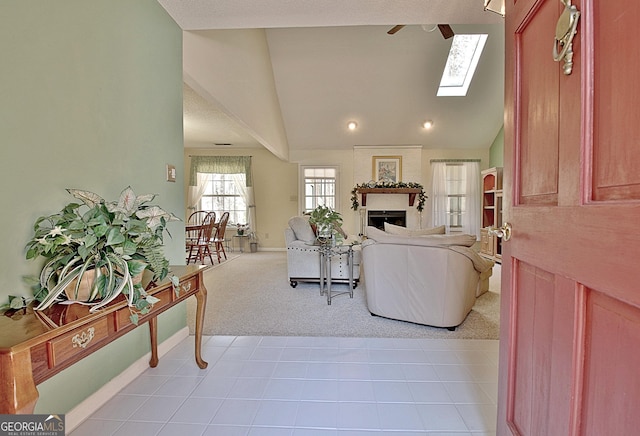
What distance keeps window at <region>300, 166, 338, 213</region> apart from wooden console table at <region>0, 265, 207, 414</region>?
596cm

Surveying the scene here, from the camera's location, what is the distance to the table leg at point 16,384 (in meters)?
0.78

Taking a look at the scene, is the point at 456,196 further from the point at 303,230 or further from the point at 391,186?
the point at 303,230

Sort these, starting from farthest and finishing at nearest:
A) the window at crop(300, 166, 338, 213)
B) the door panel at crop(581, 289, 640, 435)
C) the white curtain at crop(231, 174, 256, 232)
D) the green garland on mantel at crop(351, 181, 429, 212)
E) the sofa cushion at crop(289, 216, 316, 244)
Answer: the white curtain at crop(231, 174, 256, 232), the window at crop(300, 166, 338, 213), the green garland on mantel at crop(351, 181, 429, 212), the sofa cushion at crop(289, 216, 316, 244), the door panel at crop(581, 289, 640, 435)

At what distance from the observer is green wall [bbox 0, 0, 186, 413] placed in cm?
120

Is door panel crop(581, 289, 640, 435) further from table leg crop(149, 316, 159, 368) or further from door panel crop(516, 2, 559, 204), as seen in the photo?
table leg crop(149, 316, 159, 368)

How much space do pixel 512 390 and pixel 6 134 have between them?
200cm

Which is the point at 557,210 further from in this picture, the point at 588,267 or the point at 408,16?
the point at 408,16

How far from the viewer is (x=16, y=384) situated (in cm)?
79

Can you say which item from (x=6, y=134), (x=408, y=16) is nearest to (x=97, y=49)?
(x=6, y=134)

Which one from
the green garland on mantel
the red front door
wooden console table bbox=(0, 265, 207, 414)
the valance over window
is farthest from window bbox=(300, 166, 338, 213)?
the red front door

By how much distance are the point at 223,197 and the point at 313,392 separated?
6607 millimetres

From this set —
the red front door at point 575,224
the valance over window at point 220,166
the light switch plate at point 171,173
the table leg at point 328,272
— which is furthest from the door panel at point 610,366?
the valance over window at point 220,166

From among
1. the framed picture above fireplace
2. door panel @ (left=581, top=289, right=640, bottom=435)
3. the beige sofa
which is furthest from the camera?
the framed picture above fireplace

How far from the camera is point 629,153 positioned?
0.59 meters
